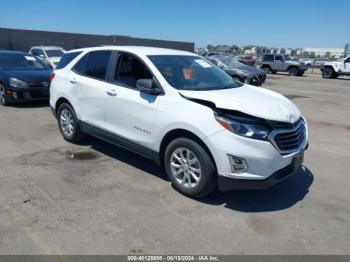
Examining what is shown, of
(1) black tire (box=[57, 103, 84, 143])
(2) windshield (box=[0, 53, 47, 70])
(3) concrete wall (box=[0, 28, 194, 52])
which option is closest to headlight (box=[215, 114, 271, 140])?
(1) black tire (box=[57, 103, 84, 143])

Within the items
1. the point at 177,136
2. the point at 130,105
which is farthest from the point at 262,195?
the point at 130,105

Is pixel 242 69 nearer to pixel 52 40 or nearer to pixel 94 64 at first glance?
pixel 94 64

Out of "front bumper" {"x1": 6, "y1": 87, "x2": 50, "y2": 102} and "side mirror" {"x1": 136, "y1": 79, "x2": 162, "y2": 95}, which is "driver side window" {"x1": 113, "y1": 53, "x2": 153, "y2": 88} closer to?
"side mirror" {"x1": 136, "y1": 79, "x2": 162, "y2": 95}

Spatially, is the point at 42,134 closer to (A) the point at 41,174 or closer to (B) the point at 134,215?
(A) the point at 41,174

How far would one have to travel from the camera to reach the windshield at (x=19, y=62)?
9.81 meters

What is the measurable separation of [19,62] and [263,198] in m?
8.86

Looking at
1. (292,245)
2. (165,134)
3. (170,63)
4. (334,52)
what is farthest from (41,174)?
(334,52)

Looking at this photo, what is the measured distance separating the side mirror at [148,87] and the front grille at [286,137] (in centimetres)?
151

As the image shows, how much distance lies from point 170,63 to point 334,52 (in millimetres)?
100886

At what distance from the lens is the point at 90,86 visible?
17.3 ft

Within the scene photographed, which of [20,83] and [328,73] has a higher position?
[328,73]

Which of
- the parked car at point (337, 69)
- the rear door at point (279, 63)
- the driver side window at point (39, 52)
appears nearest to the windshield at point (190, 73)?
the driver side window at point (39, 52)

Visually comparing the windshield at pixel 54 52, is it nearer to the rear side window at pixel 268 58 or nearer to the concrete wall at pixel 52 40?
the rear side window at pixel 268 58

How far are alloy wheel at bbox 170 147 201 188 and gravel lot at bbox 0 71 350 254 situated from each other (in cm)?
21
